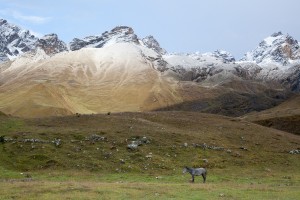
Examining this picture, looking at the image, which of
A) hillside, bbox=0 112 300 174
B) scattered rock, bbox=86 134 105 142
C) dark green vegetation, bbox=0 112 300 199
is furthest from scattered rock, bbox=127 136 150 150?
scattered rock, bbox=86 134 105 142

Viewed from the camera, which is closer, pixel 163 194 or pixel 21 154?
pixel 163 194

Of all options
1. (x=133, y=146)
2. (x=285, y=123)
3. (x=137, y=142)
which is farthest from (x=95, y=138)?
(x=285, y=123)

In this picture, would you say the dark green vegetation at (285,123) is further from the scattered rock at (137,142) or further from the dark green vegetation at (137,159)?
the scattered rock at (137,142)

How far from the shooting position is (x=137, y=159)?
53188 millimetres

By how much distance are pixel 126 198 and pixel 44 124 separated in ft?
148

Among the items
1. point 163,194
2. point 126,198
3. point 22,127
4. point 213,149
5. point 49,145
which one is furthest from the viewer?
point 22,127

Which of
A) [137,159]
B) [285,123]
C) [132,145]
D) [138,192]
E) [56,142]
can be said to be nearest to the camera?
[138,192]

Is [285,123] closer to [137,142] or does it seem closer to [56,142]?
[137,142]

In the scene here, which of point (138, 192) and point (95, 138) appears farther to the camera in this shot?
point (95, 138)

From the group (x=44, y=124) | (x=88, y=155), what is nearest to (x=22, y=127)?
(x=44, y=124)

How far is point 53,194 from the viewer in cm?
3147

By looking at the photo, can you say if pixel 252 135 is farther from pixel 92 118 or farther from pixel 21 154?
pixel 21 154

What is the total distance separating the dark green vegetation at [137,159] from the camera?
112ft

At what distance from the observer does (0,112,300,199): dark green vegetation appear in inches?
1345
